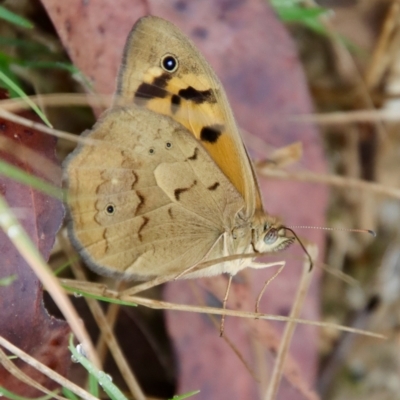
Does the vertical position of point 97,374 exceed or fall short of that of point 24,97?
it falls short

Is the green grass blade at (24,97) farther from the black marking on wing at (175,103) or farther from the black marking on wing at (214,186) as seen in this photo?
the black marking on wing at (214,186)

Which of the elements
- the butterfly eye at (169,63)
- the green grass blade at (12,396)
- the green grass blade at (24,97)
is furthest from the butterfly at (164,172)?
the green grass blade at (12,396)

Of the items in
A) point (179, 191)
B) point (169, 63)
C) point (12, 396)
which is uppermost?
point (169, 63)

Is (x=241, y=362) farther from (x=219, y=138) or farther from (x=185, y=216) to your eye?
(x=219, y=138)

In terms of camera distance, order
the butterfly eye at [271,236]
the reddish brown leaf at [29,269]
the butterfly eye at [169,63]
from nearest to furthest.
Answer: the reddish brown leaf at [29,269] → the butterfly eye at [169,63] → the butterfly eye at [271,236]

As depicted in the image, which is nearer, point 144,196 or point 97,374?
point 97,374

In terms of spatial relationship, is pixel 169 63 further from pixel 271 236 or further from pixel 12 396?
pixel 12 396

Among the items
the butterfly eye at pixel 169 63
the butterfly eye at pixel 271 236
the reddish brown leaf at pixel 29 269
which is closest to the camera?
the reddish brown leaf at pixel 29 269

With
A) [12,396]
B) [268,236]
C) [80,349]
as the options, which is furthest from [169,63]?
[12,396]
